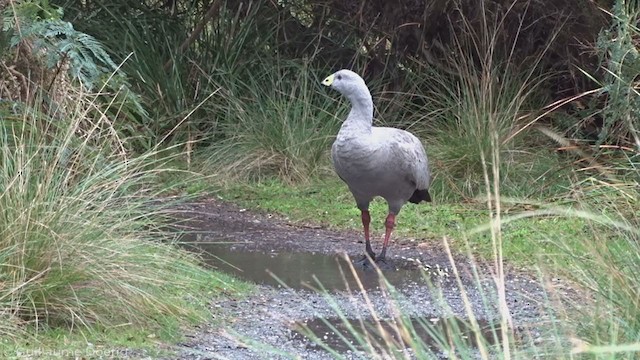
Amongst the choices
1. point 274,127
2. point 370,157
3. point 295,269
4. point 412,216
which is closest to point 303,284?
point 295,269

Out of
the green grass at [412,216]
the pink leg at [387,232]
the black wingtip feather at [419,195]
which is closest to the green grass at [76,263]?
the pink leg at [387,232]

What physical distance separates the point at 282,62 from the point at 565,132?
3.46 metres

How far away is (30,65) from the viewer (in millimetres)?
7387

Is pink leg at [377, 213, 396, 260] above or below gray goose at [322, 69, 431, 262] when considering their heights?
below

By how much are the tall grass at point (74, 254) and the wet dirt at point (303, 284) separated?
294mm

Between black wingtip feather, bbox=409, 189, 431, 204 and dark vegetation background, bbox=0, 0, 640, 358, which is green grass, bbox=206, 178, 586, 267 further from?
black wingtip feather, bbox=409, 189, 431, 204

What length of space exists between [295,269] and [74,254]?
2.55 meters

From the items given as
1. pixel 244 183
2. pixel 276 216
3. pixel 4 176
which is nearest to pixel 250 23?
pixel 244 183

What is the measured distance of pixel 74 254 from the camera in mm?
5113

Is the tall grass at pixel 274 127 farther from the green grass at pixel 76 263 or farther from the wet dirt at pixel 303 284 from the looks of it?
the green grass at pixel 76 263

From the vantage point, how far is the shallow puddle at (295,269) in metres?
7.10

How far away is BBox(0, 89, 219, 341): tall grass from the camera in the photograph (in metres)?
4.96

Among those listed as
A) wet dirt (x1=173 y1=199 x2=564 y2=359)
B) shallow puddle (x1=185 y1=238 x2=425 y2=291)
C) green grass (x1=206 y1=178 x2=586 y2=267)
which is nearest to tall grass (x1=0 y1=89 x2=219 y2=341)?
wet dirt (x1=173 y1=199 x2=564 y2=359)

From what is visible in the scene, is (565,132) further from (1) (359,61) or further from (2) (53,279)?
(2) (53,279)
